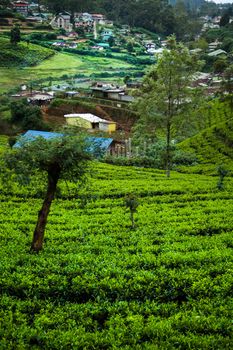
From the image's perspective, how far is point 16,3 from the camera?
397 ft

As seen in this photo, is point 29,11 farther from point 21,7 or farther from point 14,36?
point 14,36

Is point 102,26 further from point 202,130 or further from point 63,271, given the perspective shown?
point 63,271

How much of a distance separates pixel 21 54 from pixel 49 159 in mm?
74249

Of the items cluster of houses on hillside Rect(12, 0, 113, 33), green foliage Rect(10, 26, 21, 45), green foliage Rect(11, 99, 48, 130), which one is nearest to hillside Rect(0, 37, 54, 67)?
green foliage Rect(10, 26, 21, 45)

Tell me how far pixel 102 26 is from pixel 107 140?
9333cm

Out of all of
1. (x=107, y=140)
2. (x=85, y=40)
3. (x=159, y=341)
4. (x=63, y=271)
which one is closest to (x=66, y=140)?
(x=63, y=271)

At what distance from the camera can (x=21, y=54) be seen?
83.6 m

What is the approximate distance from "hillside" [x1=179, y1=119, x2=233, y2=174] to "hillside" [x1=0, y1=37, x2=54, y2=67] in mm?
46761

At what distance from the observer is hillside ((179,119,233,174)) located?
35.9 m

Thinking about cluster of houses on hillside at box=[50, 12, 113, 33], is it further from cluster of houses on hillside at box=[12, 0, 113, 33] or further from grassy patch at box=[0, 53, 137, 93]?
grassy patch at box=[0, 53, 137, 93]

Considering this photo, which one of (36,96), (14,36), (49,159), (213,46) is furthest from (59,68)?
(49,159)

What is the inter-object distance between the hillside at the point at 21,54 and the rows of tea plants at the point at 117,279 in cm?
6491

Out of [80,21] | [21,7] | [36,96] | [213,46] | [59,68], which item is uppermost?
[21,7]

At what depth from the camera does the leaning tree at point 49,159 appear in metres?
14.1
